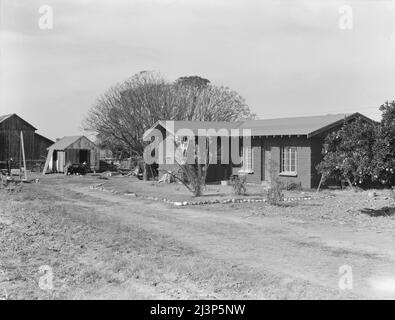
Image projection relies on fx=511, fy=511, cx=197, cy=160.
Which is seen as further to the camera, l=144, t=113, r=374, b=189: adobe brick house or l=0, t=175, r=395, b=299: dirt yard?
l=144, t=113, r=374, b=189: adobe brick house

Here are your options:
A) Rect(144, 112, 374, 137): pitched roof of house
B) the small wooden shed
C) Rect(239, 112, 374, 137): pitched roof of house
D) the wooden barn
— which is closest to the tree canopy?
Rect(144, 112, 374, 137): pitched roof of house

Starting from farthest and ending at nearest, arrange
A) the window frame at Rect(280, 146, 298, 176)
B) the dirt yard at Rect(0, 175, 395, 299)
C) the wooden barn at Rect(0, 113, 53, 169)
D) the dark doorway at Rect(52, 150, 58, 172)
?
the dark doorway at Rect(52, 150, 58, 172), the wooden barn at Rect(0, 113, 53, 169), the window frame at Rect(280, 146, 298, 176), the dirt yard at Rect(0, 175, 395, 299)

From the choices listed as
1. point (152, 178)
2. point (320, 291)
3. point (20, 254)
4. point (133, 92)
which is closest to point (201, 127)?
point (152, 178)

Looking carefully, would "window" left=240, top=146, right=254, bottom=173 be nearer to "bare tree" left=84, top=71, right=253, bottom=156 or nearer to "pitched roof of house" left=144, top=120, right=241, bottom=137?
"pitched roof of house" left=144, top=120, right=241, bottom=137

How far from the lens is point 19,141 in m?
48.3

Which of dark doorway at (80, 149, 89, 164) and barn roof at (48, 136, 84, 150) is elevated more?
barn roof at (48, 136, 84, 150)

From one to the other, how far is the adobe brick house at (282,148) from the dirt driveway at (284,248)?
7801mm

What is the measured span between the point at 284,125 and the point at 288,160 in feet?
8.11

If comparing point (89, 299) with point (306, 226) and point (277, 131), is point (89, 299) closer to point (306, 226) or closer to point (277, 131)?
point (306, 226)

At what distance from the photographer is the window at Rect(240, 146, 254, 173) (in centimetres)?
2759

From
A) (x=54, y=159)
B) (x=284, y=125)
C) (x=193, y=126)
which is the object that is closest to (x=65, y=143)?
(x=54, y=159)

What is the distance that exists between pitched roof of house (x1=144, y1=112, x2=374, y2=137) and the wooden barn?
1988 cm
